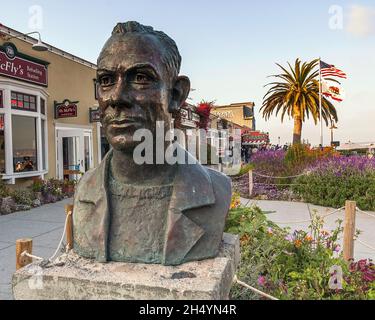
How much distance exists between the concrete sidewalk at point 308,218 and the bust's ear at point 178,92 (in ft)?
10.8

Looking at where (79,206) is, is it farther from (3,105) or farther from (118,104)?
(3,105)

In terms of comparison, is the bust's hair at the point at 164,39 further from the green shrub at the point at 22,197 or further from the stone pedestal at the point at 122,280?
the green shrub at the point at 22,197

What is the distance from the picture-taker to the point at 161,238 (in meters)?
2.09

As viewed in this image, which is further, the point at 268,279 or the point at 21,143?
the point at 21,143

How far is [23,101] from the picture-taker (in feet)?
33.9

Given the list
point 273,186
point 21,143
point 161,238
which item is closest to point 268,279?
point 161,238

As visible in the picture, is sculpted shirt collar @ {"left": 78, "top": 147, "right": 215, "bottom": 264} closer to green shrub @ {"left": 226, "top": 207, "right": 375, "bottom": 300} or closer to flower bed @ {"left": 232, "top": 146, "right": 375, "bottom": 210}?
green shrub @ {"left": 226, "top": 207, "right": 375, "bottom": 300}

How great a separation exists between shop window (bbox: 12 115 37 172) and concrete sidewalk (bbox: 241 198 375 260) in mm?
6882

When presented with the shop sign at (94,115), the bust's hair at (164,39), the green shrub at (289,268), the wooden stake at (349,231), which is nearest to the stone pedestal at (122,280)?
the bust's hair at (164,39)

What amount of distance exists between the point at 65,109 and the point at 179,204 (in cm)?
1046

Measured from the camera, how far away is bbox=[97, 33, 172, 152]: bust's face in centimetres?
190

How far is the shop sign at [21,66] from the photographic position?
9250mm

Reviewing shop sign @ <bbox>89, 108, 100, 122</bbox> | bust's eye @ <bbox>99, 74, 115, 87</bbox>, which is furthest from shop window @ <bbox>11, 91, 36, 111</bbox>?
bust's eye @ <bbox>99, 74, 115, 87</bbox>
